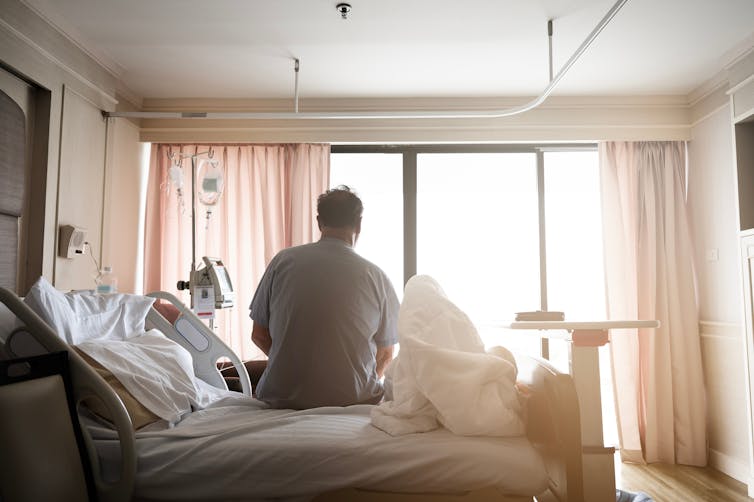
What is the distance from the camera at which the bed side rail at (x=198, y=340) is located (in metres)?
2.45

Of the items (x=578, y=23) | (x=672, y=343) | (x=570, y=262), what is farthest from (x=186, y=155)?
(x=672, y=343)

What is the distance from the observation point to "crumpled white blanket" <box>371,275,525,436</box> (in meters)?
1.36

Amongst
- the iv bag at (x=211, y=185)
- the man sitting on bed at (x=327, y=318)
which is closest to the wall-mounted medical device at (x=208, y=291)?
the iv bag at (x=211, y=185)

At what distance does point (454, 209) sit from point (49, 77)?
286 centimetres

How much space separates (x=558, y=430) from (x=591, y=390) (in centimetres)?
43

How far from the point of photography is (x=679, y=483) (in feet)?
10.2

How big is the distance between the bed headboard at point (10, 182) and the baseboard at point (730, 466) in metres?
4.04

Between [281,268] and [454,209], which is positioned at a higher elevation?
[454,209]

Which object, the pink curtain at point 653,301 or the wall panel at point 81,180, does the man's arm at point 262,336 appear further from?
the pink curtain at point 653,301

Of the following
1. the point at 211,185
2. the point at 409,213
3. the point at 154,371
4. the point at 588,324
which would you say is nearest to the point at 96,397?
the point at 154,371

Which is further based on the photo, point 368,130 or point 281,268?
point 368,130

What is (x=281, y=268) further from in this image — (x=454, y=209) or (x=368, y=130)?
(x=454, y=209)

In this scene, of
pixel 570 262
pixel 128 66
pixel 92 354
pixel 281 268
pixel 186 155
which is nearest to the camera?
pixel 92 354

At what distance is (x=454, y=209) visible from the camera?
443cm
